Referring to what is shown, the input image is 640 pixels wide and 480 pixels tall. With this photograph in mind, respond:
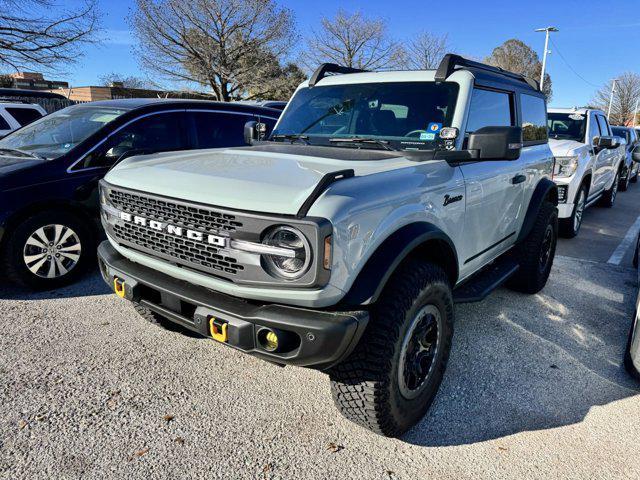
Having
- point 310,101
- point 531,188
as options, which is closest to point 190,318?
point 310,101

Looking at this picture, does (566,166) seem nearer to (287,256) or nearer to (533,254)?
(533,254)

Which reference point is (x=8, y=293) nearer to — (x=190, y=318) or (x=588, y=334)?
(x=190, y=318)

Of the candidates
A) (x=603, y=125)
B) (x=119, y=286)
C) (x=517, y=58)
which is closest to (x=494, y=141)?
(x=119, y=286)

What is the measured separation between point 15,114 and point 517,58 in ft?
149

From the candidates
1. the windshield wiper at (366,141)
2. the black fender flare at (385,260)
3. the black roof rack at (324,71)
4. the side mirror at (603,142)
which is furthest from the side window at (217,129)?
the side mirror at (603,142)

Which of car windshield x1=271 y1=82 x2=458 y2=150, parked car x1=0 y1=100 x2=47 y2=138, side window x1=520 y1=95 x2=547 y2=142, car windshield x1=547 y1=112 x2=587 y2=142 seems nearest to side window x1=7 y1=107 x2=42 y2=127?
parked car x1=0 y1=100 x2=47 y2=138

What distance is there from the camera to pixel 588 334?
3812 millimetres

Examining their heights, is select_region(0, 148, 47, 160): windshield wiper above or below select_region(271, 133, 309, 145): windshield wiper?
below

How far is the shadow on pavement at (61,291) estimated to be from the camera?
168 inches

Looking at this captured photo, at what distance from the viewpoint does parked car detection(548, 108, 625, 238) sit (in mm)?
6625

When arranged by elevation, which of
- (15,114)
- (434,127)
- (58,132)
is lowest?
(58,132)

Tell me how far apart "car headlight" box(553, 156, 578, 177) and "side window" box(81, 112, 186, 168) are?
16.8ft

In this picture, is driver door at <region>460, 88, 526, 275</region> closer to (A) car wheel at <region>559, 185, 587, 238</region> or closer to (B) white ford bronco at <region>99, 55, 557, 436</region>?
(B) white ford bronco at <region>99, 55, 557, 436</region>

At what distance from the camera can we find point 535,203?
13.7ft
